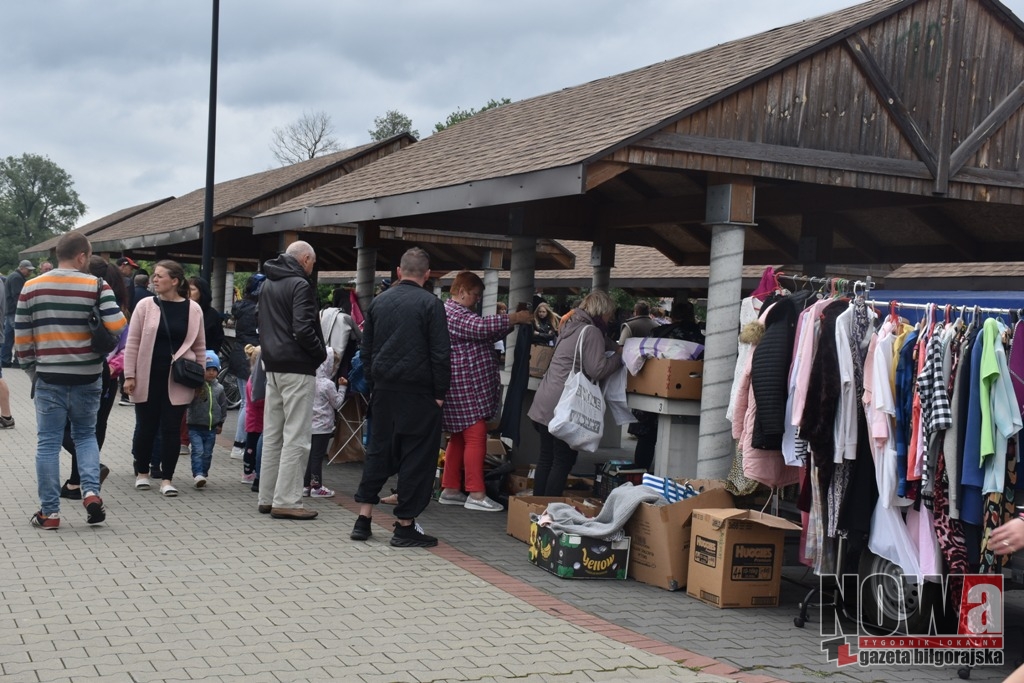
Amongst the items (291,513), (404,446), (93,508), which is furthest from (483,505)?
(93,508)

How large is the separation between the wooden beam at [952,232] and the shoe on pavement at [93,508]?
8.34 meters

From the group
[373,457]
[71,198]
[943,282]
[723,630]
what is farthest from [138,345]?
[71,198]

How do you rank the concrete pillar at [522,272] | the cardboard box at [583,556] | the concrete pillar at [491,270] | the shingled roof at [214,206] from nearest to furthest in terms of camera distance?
1. the cardboard box at [583,556]
2. the concrete pillar at [522,272]
3. the shingled roof at [214,206]
4. the concrete pillar at [491,270]

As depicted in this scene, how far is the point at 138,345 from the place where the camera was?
355 inches

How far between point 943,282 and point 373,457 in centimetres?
1382

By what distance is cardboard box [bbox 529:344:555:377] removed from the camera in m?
10.4

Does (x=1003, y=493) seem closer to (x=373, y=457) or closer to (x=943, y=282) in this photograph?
(x=373, y=457)

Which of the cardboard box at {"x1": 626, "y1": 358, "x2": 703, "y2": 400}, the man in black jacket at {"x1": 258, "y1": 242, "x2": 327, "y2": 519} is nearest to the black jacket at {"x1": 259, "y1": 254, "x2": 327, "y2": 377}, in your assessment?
the man in black jacket at {"x1": 258, "y1": 242, "x2": 327, "y2": 519}

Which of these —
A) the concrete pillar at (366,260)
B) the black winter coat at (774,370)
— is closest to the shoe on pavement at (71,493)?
the black winter coat at (774,370)

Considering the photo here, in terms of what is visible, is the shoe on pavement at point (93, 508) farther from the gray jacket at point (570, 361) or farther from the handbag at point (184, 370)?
the gray jacket at point (570, 361)

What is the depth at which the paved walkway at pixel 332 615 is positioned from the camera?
5.08 meters

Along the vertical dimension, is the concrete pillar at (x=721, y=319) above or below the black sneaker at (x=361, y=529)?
above

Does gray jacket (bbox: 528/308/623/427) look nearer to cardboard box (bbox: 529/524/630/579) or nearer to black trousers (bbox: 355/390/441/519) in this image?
black trousers (bbox: 355/390/441/519)

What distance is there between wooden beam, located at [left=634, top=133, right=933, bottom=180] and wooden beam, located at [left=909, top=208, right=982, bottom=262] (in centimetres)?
287
